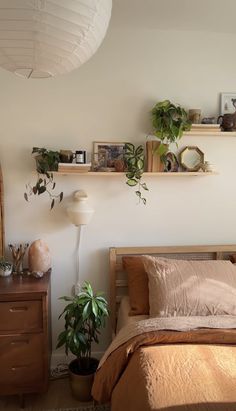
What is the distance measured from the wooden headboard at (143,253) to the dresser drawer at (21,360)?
0.65 meters

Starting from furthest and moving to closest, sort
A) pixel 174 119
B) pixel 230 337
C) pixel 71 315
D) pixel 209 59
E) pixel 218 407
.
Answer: pixel 209 59
pixel 174 119
pixel 71 315
pixel 230 337
pixel 218 407

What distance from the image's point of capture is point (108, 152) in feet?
8.47

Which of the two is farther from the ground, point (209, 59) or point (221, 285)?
point (209, 59)

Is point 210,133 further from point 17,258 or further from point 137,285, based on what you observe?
point 17,258

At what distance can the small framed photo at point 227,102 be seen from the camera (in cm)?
266

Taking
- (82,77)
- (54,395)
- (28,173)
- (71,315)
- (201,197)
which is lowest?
(54,395)

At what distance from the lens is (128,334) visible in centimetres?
193

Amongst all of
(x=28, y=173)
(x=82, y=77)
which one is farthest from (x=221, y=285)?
(x=82, y=77)

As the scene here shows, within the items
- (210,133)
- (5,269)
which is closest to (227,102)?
(210,133)

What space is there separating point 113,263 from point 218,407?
4.43 feet

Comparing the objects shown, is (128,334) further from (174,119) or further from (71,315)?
(174,119)

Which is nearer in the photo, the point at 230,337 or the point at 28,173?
the point at 230,337

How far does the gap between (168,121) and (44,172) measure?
0.97 meters

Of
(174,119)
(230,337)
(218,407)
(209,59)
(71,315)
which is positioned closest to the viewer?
(218,407)
